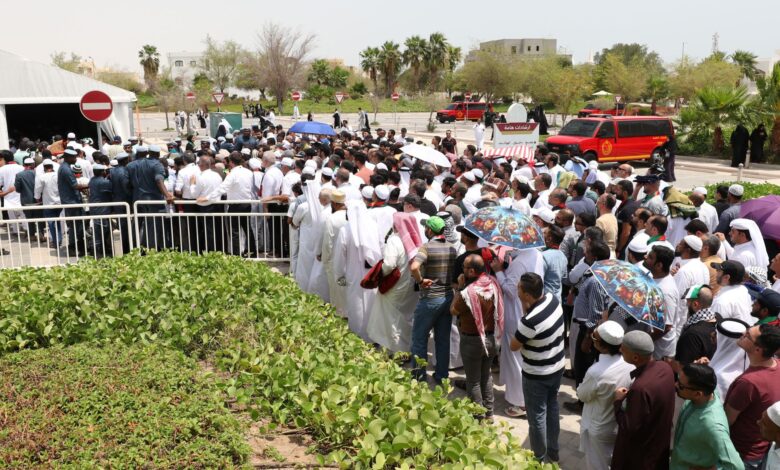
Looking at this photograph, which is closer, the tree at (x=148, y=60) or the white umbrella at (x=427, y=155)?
the white umbrella at (x=427, y=155)

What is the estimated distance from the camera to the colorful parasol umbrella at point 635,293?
490 centimetres

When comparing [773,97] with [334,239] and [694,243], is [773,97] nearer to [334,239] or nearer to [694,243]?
[694,243]

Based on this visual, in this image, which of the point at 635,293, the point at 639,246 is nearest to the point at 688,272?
the point at 639,246

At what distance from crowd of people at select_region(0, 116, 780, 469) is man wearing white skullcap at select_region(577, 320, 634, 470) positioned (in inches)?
0.4

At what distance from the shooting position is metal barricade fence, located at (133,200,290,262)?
1019 centimetres

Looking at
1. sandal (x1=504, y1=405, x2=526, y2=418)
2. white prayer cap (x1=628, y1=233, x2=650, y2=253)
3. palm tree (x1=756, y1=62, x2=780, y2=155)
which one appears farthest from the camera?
palm tree (x1=756, y1=62, x2=780, y2=155)

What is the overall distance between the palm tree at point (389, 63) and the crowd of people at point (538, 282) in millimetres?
63673

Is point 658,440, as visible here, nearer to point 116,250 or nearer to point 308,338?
point 308,338

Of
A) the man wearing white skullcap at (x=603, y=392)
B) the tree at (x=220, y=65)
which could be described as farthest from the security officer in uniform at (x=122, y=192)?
the tree at (x=220, y=65)

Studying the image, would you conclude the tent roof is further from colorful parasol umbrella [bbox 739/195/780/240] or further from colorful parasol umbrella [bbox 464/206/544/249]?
colorful parasol umbrella [bbox 739/195/780/240]

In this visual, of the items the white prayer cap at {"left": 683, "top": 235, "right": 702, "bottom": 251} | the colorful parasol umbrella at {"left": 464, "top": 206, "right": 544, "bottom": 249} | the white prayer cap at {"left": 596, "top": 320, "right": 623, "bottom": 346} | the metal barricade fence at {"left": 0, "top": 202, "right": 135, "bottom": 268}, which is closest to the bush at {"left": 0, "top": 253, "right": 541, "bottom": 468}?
the white prayer cap at {"left": 596, "top": 320, "right": 623, "bottom": 346}

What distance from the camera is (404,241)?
695 cm

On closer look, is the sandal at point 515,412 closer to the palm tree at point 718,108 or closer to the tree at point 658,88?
the palm tree at point 718,108

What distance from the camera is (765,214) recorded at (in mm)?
8328
